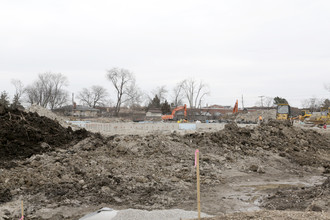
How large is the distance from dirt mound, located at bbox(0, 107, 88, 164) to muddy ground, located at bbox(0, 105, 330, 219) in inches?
1.4

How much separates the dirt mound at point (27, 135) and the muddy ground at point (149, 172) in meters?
0.04

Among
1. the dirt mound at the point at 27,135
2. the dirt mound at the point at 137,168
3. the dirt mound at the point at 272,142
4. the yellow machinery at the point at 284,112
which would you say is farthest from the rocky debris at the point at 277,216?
the yellow machinery at the point at 284,112

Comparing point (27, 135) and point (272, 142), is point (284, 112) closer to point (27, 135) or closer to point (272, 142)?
point (272, 142)

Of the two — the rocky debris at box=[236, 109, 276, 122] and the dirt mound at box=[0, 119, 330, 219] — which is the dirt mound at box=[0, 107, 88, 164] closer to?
the dirt mound at box=[0, 119, 330, 219]

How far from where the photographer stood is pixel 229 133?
1611cm

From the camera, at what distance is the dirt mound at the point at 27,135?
11.1 metres

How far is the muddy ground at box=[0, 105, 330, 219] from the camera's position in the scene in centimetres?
766

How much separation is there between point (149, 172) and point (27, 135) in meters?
5.30

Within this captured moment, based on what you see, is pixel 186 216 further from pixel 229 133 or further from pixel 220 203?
pixel 229 133

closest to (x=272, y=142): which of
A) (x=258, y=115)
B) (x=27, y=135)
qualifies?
(x=27, y=135)

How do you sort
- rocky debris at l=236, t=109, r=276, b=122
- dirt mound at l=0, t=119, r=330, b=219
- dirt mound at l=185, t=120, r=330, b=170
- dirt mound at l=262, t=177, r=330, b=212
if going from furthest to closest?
rocky debris at l=236, t=109, r=276, b=122 → dirt mound at l=185, t=120, r=330, b=170 → dirt mound at l=0, t=119, r=330, b=219 → dirt mound at l=262, t=177, r=330, b=212

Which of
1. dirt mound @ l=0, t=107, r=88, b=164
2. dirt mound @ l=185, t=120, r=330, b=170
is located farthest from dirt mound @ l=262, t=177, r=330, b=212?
dirt mound @ l=0, t=107, r=88, b=164

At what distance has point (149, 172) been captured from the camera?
10.5 metres

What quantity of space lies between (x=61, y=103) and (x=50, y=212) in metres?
68.1
